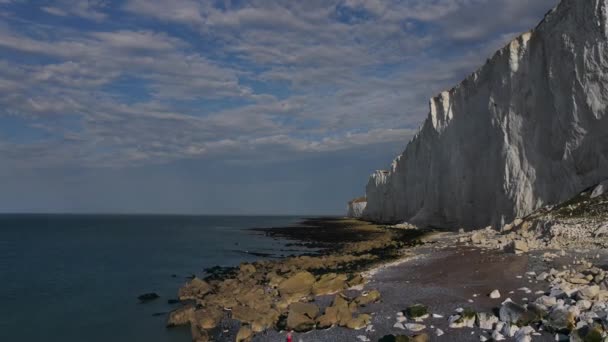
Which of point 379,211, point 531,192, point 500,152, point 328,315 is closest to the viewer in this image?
point 328,315

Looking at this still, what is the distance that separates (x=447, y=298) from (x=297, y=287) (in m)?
6.27

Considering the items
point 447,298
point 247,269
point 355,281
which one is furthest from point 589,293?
point 247,269

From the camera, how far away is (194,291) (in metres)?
22.6

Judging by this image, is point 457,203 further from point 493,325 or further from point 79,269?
point 493,325

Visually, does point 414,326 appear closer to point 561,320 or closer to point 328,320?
point 328,320

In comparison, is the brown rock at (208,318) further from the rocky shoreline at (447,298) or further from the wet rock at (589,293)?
the wet rock at (589,293)

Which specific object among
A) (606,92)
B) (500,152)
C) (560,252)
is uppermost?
(606,92)

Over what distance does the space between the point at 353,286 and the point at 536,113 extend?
24785mm

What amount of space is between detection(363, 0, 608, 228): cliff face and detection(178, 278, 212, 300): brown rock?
23561 millimetres

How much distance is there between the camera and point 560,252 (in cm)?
1828

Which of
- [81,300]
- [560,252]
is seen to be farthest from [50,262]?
[560,252]

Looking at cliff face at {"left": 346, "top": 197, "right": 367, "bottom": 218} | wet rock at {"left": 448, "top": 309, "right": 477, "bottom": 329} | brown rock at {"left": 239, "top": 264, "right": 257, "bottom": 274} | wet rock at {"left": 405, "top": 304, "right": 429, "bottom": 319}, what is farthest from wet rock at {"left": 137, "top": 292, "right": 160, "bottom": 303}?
cliff face at {"left": 346, "top": 197, "right": 367, "bottom": 218}

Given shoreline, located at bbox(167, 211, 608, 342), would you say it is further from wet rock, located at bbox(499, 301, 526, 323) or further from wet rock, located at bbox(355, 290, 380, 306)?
wet rock, located at bbox(499, 301, 526, 323)

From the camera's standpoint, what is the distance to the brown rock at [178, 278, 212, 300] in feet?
72.6
